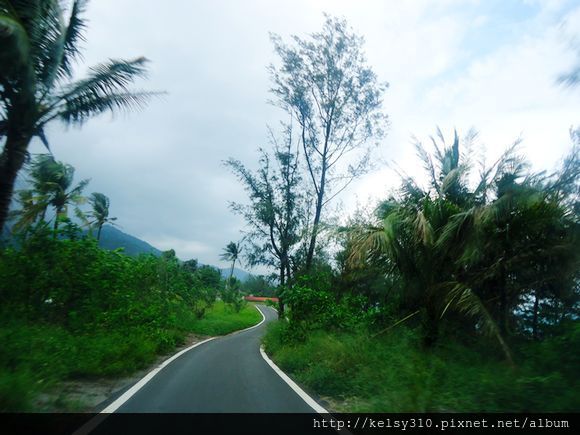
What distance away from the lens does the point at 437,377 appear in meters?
7.12

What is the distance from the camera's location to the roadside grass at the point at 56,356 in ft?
19.7

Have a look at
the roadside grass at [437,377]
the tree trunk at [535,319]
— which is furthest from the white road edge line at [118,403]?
the tree trunk at [535,319]

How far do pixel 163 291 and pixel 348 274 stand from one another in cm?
917

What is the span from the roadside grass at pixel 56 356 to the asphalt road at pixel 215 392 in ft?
3.47

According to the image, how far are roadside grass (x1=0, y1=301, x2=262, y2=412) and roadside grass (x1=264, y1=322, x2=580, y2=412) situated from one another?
432cm

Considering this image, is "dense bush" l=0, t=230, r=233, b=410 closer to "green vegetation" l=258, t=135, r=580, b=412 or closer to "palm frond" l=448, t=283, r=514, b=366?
"green vegetation" l=258, t=135, r=580, b=412

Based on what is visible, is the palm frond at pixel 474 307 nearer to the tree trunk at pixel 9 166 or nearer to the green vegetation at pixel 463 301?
the green vegetation at pixel 463 301

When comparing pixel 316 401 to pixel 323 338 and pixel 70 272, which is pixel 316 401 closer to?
pixel 323 338

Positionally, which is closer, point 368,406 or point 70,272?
point 368,406

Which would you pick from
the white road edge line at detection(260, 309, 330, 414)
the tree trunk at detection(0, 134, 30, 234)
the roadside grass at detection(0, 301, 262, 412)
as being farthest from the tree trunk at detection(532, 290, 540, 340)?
the tree trunk at detection(0, 134, 30, 234)

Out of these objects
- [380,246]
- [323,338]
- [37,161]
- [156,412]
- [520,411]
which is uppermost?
[37,161]

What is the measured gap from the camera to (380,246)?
1007cm

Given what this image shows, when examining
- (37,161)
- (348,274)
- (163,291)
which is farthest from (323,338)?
(163,291)

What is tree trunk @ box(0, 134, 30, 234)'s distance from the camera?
846cm
